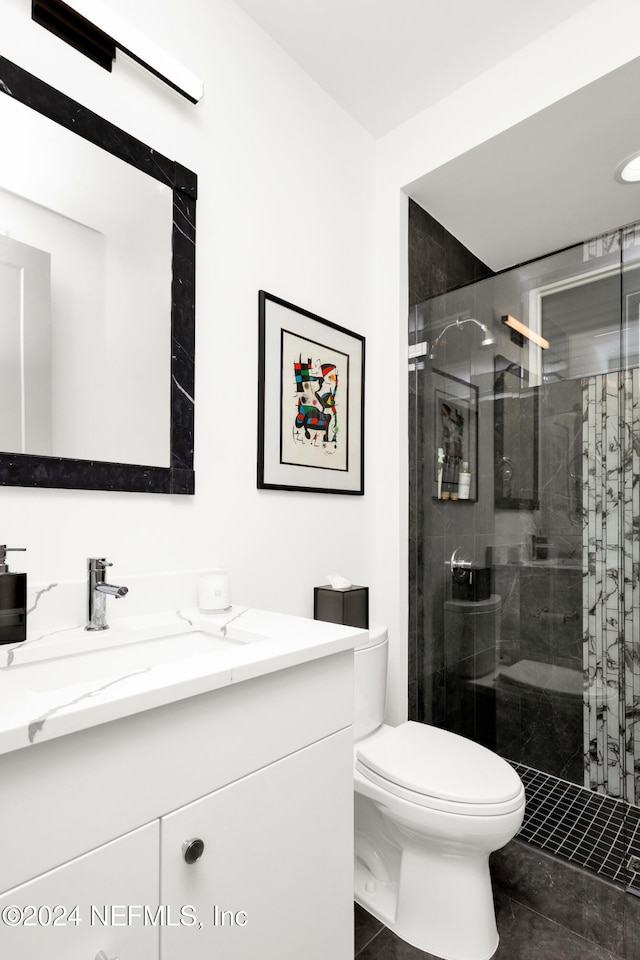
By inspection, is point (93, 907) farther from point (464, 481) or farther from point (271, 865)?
point (464, 481)

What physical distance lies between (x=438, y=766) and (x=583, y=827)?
82 cm

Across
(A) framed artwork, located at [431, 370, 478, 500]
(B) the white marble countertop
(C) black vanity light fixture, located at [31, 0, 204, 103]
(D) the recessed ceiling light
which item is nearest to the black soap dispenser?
(B) the white marble countertop

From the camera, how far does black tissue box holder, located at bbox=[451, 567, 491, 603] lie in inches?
91.0

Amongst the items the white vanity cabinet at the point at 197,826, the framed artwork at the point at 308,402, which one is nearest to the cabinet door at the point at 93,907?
the white vanity cabinet at the point at 197,826

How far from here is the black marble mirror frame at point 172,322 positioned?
3.70 ft

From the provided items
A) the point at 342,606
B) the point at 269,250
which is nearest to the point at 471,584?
the point at 342,606

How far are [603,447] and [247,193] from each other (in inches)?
58.6

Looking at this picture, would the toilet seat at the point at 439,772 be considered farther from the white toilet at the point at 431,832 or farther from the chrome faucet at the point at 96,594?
the chrome faucet at the point at 96,594

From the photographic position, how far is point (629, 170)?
1902mm

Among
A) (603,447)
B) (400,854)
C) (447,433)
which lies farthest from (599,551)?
(400,854)

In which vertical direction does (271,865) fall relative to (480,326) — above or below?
below

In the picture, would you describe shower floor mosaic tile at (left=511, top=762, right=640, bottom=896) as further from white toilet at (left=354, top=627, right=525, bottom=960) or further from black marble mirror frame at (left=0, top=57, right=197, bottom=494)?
black marble mirror frame at (left=0, top=57, right=197, bottom=494)

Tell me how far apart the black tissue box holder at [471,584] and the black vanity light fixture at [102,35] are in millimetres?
1915

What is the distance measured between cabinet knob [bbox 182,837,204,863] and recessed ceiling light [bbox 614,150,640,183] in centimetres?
226
